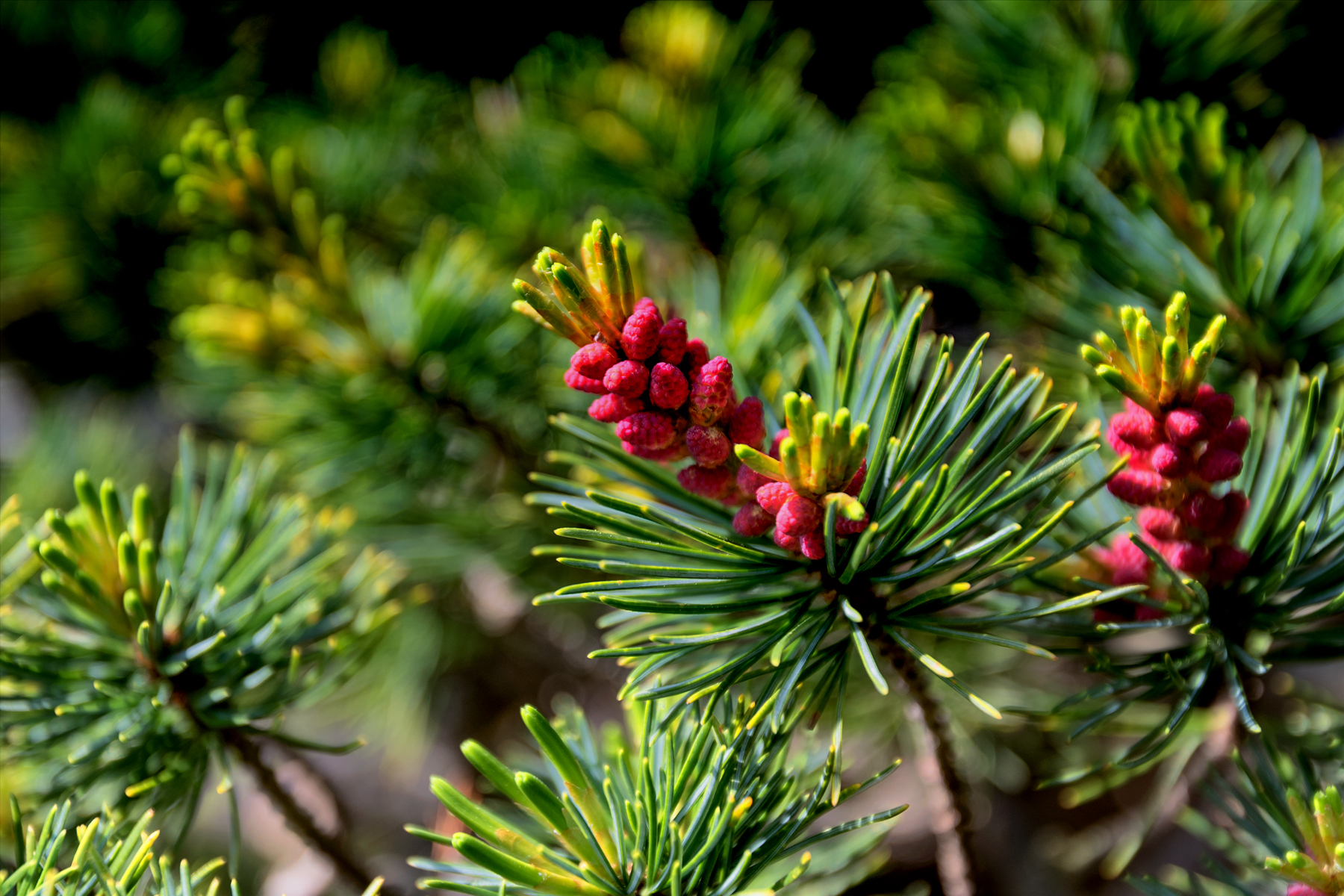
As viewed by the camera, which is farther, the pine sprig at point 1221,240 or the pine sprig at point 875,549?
the pine sprig at point 1221,240

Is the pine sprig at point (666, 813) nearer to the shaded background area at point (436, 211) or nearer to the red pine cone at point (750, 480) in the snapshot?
the red pine cone at point (750, 480)

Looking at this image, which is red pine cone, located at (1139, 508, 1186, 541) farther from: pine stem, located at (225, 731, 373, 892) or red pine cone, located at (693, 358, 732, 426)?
→ pine stem, located at (225, 731, 373, 892)

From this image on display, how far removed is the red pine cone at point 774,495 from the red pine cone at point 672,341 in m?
0.05

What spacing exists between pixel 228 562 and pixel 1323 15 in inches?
33.4

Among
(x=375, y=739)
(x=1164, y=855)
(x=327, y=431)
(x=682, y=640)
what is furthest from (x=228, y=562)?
(x=1164, y=855)

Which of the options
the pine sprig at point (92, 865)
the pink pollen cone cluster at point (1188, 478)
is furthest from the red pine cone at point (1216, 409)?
the pine sprig at point (92, 865)

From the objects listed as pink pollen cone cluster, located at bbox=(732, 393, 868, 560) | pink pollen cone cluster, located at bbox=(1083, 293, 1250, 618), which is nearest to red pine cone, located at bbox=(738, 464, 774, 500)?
pink pollen cone cluster, located at bbox=(732, 393, 868, 560)

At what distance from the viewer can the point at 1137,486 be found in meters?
0.30

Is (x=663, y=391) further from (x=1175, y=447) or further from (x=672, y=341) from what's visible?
(x=1175, y=447)

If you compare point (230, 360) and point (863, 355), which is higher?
point (863, 355)

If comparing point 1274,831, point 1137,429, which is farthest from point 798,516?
point 1274,831

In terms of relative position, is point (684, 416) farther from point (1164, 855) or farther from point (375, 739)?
point (375, 739)

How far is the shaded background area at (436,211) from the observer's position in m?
0.58

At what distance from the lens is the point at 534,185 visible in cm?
62
